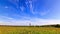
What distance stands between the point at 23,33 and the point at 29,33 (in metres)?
0.53

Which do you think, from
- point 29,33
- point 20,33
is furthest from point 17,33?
point 29,33

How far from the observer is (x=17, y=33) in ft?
41.0

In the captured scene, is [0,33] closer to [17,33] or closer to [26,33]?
[17,33]

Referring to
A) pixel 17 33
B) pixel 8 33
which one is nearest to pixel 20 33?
pixel 17 33

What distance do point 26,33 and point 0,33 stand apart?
224 cm

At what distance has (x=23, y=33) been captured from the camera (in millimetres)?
12438

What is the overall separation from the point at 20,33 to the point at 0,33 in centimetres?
169

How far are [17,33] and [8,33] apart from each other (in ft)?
2.83

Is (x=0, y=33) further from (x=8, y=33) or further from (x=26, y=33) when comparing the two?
(x=26, y=33)

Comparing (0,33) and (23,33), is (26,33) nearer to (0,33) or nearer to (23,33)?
(23,33)

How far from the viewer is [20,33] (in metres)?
12.5

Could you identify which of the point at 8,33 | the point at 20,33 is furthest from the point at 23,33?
the point at 8,33

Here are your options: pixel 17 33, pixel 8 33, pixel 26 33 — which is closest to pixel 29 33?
pixel 26 33

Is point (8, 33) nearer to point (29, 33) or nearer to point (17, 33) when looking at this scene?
point (17, 33)
